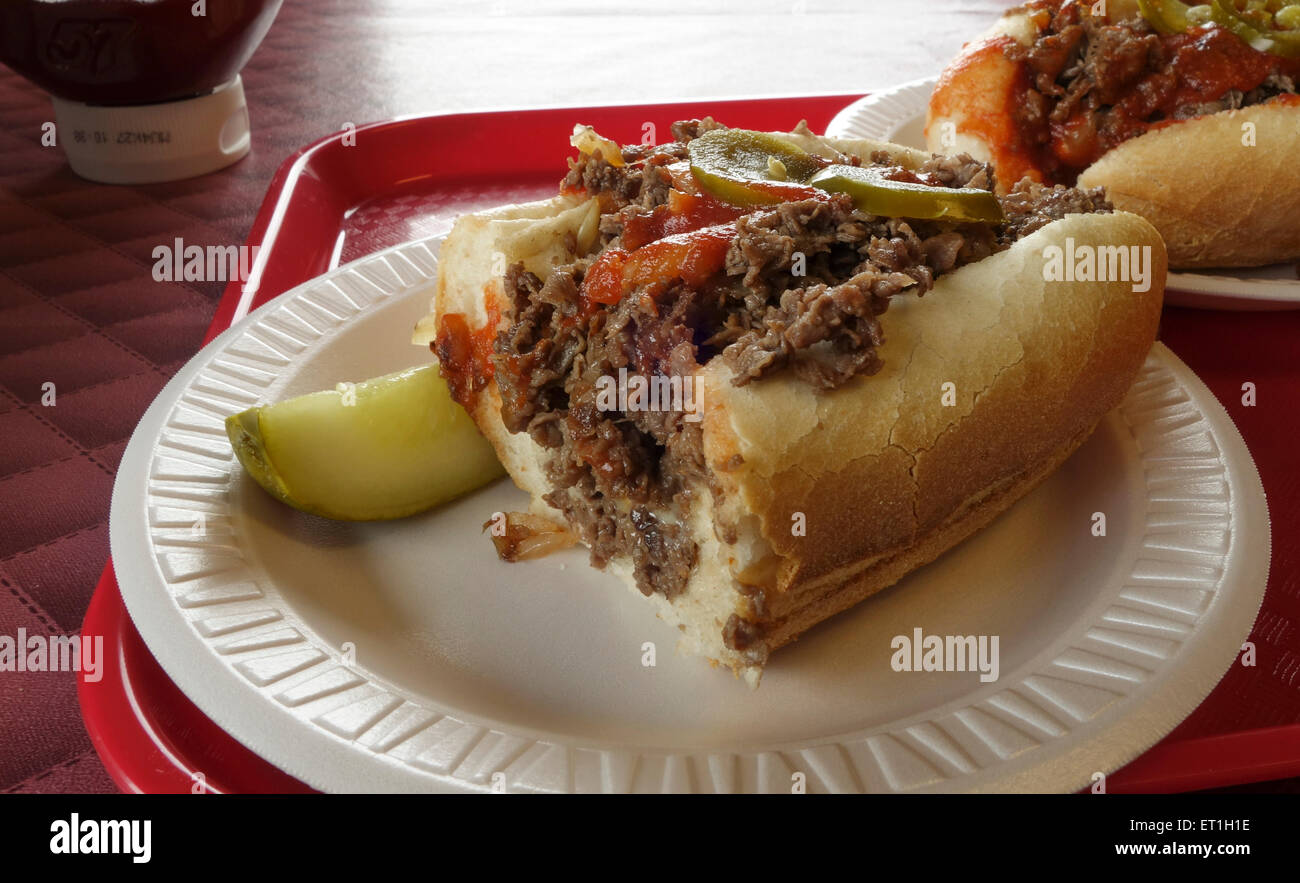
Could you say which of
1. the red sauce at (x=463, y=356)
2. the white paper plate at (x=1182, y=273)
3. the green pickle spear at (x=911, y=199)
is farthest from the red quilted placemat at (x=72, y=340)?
the white paper plate at (x=1182, y=273)

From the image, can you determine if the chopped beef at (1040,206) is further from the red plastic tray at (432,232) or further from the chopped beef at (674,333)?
the red plastic tray at (432,232)

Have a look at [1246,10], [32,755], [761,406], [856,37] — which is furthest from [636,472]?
[856,37]

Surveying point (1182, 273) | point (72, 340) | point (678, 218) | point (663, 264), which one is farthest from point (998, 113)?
point (72, 340)

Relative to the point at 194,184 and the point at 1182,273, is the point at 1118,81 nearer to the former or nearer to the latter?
the point at 1182,273

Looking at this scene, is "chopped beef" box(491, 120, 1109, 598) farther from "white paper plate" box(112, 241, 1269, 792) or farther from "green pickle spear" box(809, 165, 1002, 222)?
"white paper plate" box(112, 241, 1269, 792)

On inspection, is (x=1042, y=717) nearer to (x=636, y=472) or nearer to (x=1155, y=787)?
(x=1155, y=787)
